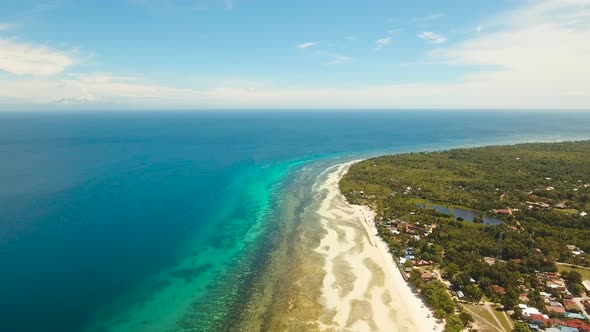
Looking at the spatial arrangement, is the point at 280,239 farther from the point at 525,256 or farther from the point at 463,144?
the point at 463,144

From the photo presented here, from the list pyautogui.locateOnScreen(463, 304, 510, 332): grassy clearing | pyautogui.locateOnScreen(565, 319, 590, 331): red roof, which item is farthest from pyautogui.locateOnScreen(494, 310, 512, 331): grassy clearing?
pyautogui.locateOnScreen(565, 319, 590, 331): red roof

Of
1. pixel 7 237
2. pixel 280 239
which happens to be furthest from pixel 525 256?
pixel 7 237

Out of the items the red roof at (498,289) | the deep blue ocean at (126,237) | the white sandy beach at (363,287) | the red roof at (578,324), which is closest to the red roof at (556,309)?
the red roof at (578,324)

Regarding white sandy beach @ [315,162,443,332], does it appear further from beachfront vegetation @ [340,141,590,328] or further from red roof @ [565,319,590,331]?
red roof @ [565,319,590,331]

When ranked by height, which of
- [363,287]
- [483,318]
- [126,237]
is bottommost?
[363,287]

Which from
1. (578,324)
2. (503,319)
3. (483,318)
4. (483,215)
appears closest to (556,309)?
(578,324)

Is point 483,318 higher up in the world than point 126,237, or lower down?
lower down

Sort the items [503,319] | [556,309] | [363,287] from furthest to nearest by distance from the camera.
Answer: [363,287] → [556,309] → [503,319]

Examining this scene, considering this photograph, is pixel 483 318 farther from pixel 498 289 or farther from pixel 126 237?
pixel 126 237
